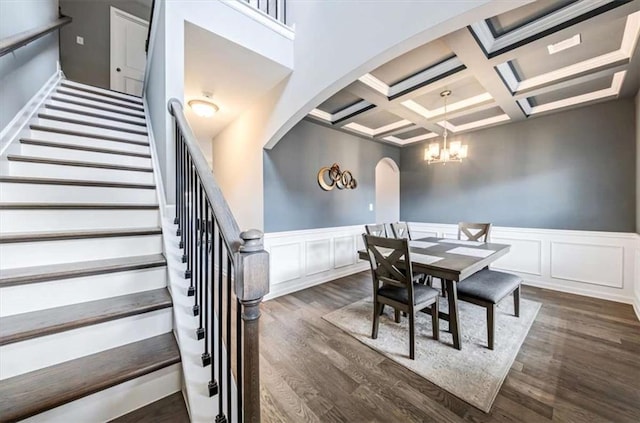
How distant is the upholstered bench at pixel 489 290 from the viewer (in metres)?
2.02

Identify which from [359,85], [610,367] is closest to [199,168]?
[359,85]

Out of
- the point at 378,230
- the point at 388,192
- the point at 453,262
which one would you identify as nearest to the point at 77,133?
the point at 378,230

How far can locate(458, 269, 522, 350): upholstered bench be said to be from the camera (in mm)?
2018

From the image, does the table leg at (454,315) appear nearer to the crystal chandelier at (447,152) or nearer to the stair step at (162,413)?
the crystal chandelier at (447,152)

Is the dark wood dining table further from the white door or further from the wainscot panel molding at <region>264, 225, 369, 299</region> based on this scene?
the white door

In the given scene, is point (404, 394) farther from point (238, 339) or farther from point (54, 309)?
point (54, 309)

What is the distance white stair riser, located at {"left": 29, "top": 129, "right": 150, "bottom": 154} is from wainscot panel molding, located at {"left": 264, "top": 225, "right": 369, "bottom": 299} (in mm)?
1657

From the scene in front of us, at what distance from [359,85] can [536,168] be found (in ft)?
9.84

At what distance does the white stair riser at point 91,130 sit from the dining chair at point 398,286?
245 centimetres

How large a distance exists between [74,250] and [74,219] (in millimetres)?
289

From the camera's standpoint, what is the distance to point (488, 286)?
216cm

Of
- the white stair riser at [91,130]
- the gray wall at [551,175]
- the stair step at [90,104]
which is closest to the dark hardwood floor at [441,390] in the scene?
the gray wall at [551,175]

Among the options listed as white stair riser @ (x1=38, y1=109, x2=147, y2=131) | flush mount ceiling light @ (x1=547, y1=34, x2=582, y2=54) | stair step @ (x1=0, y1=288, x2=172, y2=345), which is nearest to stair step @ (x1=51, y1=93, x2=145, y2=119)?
white stair riser @ (x1=38, y1=109, x2=147, y2=131)

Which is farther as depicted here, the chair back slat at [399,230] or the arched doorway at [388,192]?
the arched doorway at [388,192]
